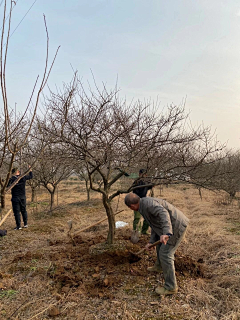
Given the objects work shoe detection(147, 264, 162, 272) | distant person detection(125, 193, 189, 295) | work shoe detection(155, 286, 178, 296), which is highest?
distant person detection(125, 193, 189, 295)

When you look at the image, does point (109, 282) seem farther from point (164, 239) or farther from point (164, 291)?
point (164, 239)

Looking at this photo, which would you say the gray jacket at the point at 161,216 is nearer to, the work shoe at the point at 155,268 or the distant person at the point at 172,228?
the distant person at the point at 172,228

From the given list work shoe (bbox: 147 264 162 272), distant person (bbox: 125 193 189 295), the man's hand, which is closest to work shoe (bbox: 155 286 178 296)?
distant person (bbox: 125 193 189 295)

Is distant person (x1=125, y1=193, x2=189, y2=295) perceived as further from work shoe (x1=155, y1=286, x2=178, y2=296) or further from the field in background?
the field in background

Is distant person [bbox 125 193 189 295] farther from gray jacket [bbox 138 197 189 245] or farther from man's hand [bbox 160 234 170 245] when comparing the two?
man's hand [bbox 160 234 170 245]

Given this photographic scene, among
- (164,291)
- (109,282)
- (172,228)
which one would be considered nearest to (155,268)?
(164,291)

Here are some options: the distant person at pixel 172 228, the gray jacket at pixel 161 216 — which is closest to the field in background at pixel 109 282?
the distant person at pixel 172 228

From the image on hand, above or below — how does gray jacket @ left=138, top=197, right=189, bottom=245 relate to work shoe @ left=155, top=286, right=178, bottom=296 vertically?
above

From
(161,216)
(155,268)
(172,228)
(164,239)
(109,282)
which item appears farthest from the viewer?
(155,268)

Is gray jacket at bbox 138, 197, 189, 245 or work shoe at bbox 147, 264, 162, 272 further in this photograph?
work shoe at bbox 147, 264, 162, 272

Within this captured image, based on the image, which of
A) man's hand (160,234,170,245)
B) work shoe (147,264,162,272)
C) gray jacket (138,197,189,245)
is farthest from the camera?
work shoe (147,264,162,272)

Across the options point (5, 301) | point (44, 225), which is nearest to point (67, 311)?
point (5, 301)

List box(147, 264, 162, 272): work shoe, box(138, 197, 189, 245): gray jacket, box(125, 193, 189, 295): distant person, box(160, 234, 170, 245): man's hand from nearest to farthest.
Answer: box(160, 234, 170, 245): man's hand, box(138, 197, 189, 245): gray jacket, box(125, 193, 189, 295): distant person, box(147, 264, 162, 272): work shoe

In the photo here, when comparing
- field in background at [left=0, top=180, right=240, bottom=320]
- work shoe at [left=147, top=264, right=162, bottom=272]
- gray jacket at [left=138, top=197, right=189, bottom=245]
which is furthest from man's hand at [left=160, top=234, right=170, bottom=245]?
work shoe at [left=147, top=264, right=162, bottom=272]
